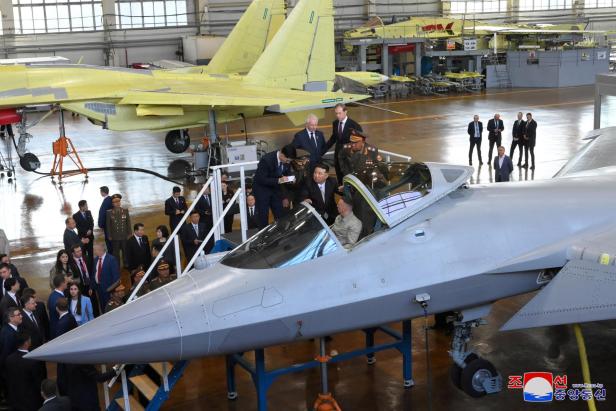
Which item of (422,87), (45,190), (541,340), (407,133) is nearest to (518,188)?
(541,340)

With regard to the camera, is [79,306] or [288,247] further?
[79,306]

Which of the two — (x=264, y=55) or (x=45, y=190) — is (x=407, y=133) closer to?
(x=264, y=55)

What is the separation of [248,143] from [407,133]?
7247mm

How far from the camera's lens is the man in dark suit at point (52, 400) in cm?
704

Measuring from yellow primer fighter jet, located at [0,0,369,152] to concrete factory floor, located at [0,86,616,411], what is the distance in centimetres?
179

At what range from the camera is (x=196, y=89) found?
2173 centimetres

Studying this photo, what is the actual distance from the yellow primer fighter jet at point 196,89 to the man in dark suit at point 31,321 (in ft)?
39.0

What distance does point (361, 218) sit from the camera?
773cm

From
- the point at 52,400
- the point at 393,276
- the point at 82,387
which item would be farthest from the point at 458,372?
the point at 52,400

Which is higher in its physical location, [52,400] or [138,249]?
[138,249]

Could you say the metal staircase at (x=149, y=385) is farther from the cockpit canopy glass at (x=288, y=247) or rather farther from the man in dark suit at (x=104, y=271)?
the man in dark suit at (x=104, y=271)

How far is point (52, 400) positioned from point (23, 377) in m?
1.03

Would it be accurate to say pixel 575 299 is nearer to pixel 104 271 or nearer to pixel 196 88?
pixel 104 271

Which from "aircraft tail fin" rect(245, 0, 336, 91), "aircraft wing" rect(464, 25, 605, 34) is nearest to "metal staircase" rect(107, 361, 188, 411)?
Result: "aircraft tail fin" rect(245, 0, 336, 91)
